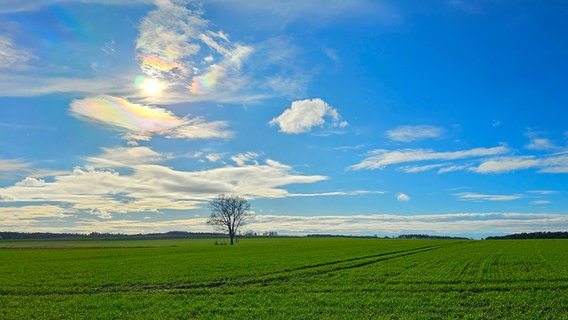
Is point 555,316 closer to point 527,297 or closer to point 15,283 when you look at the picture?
point 527,297

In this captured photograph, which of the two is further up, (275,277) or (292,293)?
(275,277)

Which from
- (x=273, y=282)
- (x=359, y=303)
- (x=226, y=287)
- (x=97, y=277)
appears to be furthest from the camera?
(x=97, y=277)

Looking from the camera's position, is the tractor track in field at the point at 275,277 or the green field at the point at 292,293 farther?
the tractor track in field at the point at 275,277

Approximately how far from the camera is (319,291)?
26.8 meters

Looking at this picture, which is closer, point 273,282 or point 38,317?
point 38,317

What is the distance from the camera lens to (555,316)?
63.2ft

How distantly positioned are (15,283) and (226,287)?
17.1 metres

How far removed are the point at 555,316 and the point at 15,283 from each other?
35.8m

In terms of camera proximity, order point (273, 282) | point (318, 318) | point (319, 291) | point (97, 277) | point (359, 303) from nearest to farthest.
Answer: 1. point (318, 318)
2. point (359, 303)
3. point (319, 291)
4. point (273, 282)
5. point (97, 277)

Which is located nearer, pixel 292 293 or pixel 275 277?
pixel 292 293

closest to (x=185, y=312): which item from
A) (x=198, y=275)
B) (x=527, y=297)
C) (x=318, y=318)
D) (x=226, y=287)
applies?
(x=318, y=318)

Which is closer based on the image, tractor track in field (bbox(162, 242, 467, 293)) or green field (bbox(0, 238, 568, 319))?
green field (bbox(0, 238, 568, 319))

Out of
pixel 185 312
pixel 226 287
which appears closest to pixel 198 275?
pixel 226 287

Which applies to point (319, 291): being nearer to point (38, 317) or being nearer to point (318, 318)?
point (318, 318)
